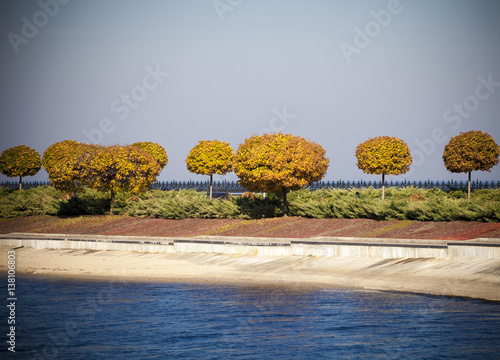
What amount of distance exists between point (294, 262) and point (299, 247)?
1126 mm

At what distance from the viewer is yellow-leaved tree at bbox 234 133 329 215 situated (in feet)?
119

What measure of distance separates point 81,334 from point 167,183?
52383mm

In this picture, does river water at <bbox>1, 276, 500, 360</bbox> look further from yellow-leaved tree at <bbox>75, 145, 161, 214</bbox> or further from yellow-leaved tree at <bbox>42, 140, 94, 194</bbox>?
yellow-leaved tree at <bbox>42, 140, 94, 194</bbox>

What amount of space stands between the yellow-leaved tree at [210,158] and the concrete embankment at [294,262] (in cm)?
1581

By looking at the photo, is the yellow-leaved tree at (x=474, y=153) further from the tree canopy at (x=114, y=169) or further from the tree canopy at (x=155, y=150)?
the tree canopy at (x=155, y=150)

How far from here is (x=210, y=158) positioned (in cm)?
4931

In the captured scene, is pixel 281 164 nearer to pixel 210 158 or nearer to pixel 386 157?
pixel 386 157

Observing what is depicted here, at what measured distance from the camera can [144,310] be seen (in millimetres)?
19969

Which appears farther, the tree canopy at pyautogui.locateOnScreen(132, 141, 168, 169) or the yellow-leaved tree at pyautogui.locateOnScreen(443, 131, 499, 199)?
the tree canopy at pyautogui.locateOnScreen(132, 141, 168, 169)

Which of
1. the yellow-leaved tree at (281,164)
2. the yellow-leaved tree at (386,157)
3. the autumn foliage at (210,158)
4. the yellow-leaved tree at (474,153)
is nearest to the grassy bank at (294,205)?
the yellow-leaved tree at (386,157)

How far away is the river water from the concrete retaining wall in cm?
409

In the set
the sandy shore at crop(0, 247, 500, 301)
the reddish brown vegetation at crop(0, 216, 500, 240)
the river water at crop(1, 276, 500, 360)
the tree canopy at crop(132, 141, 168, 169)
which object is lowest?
the river water at crop(1, 276, 500, 360)

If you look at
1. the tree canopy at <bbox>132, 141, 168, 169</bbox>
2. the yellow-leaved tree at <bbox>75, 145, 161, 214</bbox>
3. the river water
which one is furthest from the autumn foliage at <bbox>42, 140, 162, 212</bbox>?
the river water

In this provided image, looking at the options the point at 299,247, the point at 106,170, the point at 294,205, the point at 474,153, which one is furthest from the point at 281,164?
the point at 474,153
